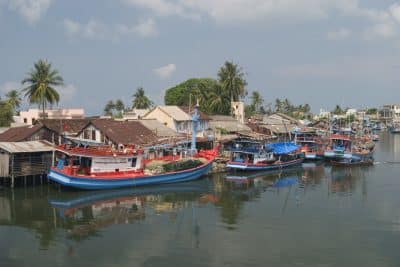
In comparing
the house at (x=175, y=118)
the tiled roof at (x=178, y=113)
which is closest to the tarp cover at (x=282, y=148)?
the house at (x=175, y=118)

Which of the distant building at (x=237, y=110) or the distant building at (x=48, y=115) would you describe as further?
the distant building at (x=237, y=110)

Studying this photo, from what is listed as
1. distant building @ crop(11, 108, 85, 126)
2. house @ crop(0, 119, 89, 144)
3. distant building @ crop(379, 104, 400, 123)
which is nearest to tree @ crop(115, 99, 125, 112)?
distant building @ crop(11, 108, 85, 126)

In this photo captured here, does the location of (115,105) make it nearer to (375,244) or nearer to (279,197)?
(279,197)

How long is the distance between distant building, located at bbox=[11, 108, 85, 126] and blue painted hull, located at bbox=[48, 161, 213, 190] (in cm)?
2311

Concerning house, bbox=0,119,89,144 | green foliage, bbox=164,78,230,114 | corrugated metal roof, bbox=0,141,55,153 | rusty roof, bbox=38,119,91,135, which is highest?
green foliage, bbox=164,78,230,114

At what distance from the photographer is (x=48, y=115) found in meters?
59.7

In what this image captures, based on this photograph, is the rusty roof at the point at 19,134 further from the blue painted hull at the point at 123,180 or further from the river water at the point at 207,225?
the blue painted hull at the point at 123,180

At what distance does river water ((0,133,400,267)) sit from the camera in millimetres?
22047

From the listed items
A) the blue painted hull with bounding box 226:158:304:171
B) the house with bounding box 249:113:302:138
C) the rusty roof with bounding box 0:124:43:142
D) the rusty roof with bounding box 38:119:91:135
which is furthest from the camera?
the house with bounding box 249:113:302:138

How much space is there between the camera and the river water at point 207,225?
22.0 meters

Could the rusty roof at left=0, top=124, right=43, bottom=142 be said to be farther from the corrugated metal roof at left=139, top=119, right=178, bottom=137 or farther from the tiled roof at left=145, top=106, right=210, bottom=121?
the tiled roof at left=145, top=106, right=210, bottom=121

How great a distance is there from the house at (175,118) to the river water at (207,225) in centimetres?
1598

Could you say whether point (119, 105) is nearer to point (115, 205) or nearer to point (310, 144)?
point (310, 144)

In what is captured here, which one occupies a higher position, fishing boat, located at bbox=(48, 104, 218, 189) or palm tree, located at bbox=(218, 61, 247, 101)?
palm tree, located at bbox=(218, 61, 247, 101)
